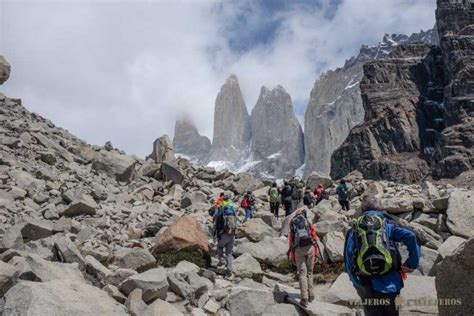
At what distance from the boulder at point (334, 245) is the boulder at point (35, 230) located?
28.5 feet

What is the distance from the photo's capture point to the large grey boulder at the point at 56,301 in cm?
534

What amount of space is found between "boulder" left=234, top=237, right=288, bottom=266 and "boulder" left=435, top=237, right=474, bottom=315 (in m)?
6.59

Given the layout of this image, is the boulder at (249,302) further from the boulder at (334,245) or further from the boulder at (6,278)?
the boulder at (6,278)

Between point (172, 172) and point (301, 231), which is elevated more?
point (172, 172)

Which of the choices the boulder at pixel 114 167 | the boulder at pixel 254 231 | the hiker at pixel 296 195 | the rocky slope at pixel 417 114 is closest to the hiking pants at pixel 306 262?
the boulder at pixel 254 231

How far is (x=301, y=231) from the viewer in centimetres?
880

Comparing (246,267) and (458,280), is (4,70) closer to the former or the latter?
(246,267)

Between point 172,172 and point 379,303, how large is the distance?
79.4 ft

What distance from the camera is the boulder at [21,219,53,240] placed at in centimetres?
1274

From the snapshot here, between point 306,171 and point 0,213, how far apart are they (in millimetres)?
152257

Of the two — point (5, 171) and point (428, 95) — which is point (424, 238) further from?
point (428, 95)

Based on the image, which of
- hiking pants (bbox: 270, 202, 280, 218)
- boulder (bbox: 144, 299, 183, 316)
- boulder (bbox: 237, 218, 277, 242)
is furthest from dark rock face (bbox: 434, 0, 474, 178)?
boulder (bbox: 144, 299, 183, 316)

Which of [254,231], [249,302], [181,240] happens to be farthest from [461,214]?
[181,240]

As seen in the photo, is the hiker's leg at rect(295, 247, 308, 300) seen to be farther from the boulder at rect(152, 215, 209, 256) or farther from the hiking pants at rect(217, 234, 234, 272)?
the boulder at rect(152, 215, 209, 256)
